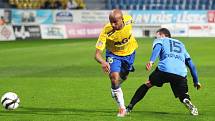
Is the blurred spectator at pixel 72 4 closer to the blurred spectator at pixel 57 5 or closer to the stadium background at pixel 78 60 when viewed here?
the stadium background at pixel 78 60

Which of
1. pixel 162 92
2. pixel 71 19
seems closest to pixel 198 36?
pixel 71 19

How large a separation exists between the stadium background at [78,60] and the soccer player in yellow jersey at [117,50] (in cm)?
54

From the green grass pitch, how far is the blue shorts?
84 centimetres

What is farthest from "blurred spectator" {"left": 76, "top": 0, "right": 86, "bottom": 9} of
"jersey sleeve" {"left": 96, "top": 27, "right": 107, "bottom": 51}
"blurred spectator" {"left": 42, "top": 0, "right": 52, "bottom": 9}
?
"jersey sleeve" {"left": 96, "top": 27, "right": 107, "bottom": 51}

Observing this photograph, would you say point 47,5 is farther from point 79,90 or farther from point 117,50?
point 117,50

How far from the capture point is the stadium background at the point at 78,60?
11.6m

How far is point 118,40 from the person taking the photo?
427 inches

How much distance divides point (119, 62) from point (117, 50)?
0.82ft

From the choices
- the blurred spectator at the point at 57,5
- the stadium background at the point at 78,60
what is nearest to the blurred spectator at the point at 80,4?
the stadium background at the point at 78,60

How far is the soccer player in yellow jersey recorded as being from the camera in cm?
1053

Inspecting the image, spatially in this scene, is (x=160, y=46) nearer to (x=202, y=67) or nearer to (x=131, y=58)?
(x=131, y=58)

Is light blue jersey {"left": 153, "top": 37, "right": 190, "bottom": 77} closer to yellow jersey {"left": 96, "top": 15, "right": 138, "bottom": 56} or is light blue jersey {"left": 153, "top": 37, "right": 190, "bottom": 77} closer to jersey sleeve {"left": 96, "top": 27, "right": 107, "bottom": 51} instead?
yellow jersey {"left": 96, "top": 15, "right": 138, "bottom": 56}

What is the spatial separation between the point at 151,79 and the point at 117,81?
2.07 ft

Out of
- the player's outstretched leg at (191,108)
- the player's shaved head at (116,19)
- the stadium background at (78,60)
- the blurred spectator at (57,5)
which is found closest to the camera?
the player's shaved head at (116,19)
